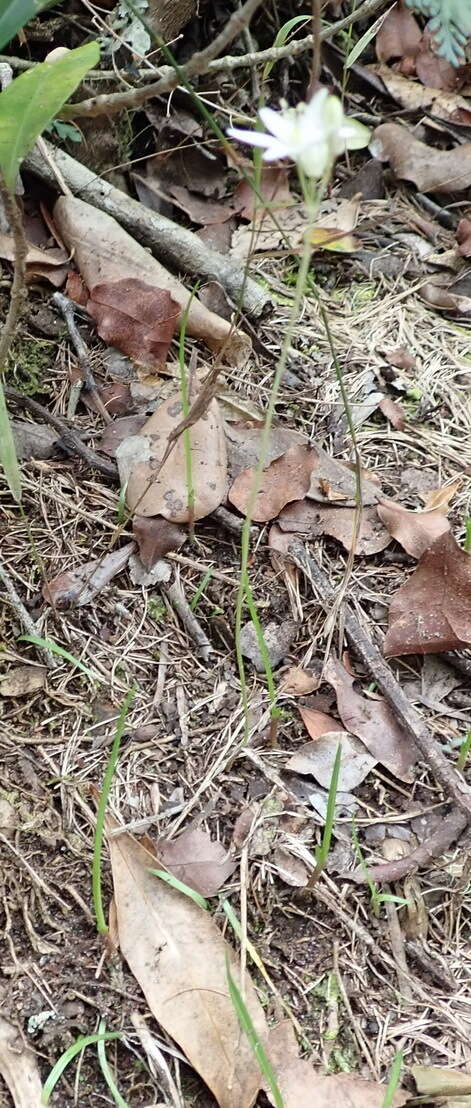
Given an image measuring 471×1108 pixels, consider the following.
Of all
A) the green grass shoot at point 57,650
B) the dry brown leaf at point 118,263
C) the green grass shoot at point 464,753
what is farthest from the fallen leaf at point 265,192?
the green grass shoot at point 464,753

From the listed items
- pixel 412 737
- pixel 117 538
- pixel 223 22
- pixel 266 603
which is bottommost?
pixel 412 737

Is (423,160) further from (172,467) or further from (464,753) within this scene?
(464,753)

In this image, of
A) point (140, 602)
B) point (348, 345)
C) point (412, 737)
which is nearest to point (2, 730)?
point (140, 602)

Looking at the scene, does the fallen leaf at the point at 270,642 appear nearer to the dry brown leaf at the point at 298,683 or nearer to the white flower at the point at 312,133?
the dry brown leaf at the point at 298,683

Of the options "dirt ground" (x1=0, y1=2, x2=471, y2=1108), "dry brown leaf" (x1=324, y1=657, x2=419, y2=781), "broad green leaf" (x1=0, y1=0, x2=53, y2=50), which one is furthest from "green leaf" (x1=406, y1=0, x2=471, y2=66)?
"dry brown leaf" (x1=324, y1=657, x2=419, y2=781)

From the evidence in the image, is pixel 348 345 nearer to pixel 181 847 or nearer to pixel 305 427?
pixel 305 427

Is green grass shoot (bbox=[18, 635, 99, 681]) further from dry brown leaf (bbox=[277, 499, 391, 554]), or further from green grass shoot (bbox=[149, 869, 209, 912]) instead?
dry brown leaf (bbox=[277, 499, 391, 554])
